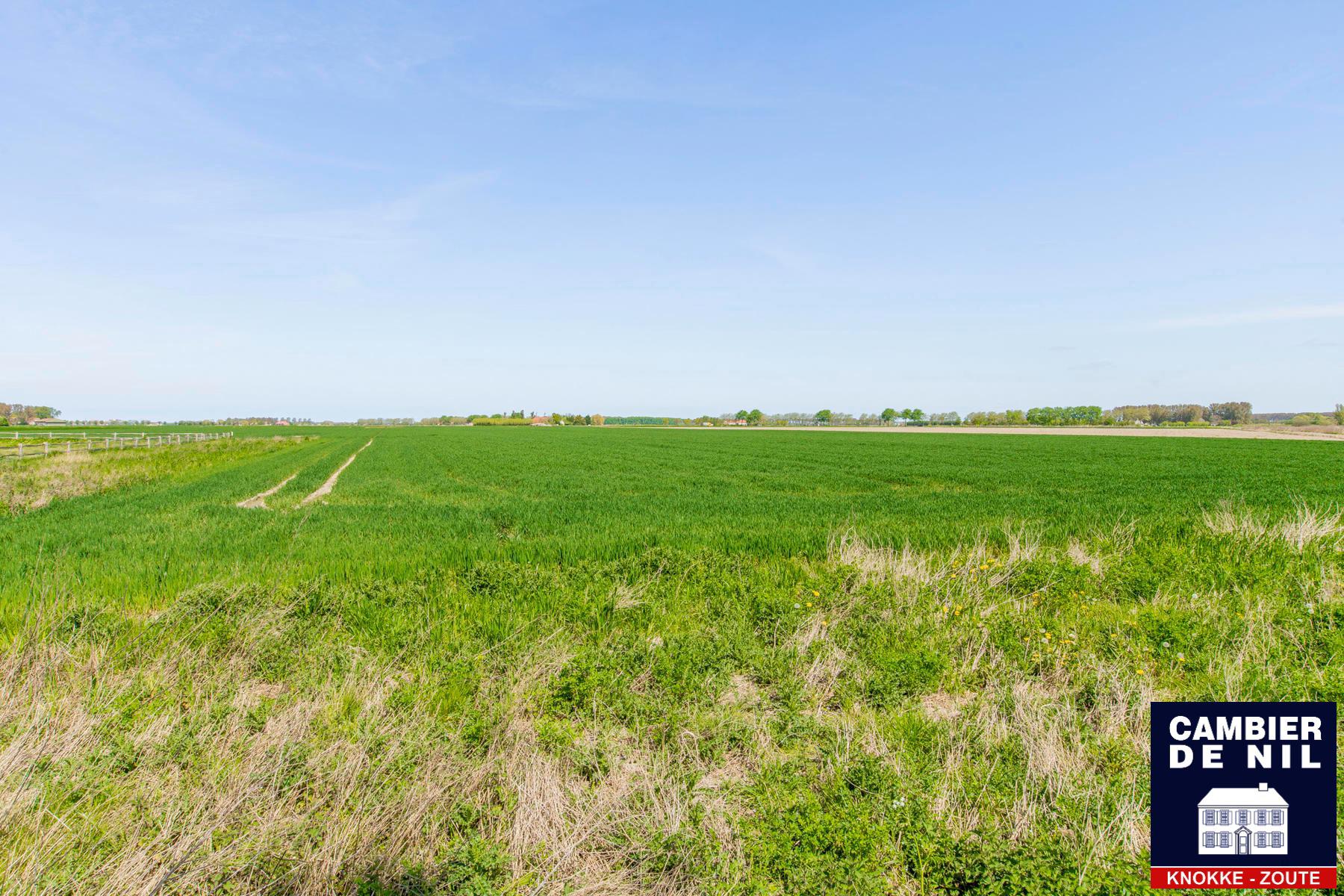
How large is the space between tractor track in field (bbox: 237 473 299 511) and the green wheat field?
7.73 meters

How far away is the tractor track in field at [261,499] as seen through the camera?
20.2m

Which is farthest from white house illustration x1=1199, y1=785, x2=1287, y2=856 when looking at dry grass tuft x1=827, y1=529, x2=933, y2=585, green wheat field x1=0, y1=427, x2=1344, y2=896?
dry grass tuft x1=827, y1=529, x2=933, y2=585

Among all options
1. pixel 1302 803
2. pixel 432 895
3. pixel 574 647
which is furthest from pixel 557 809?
pixel 1302 803

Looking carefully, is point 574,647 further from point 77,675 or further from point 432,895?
point 77,675

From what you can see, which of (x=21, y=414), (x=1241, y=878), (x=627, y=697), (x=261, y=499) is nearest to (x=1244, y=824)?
(x=1241, y=878)

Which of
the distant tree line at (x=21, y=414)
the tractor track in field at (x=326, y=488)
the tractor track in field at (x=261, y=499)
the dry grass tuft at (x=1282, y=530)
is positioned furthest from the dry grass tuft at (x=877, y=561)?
the distant tree line at (x=21, y=414)

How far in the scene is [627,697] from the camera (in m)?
5.36

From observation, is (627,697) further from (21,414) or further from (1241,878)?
(21,414)

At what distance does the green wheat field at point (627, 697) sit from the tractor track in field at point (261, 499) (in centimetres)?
773

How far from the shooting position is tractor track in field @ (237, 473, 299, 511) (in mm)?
20203

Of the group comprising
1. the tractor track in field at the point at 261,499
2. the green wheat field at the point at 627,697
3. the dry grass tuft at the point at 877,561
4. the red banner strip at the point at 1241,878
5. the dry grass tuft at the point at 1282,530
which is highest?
the dry grass tuft at the point at 1282,530

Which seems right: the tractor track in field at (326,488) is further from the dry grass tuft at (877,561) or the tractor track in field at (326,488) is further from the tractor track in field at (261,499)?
the dry grass tuft at (877,561)

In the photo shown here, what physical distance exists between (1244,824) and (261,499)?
90.6 ft

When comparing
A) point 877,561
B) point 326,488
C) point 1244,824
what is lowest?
point 326,488
